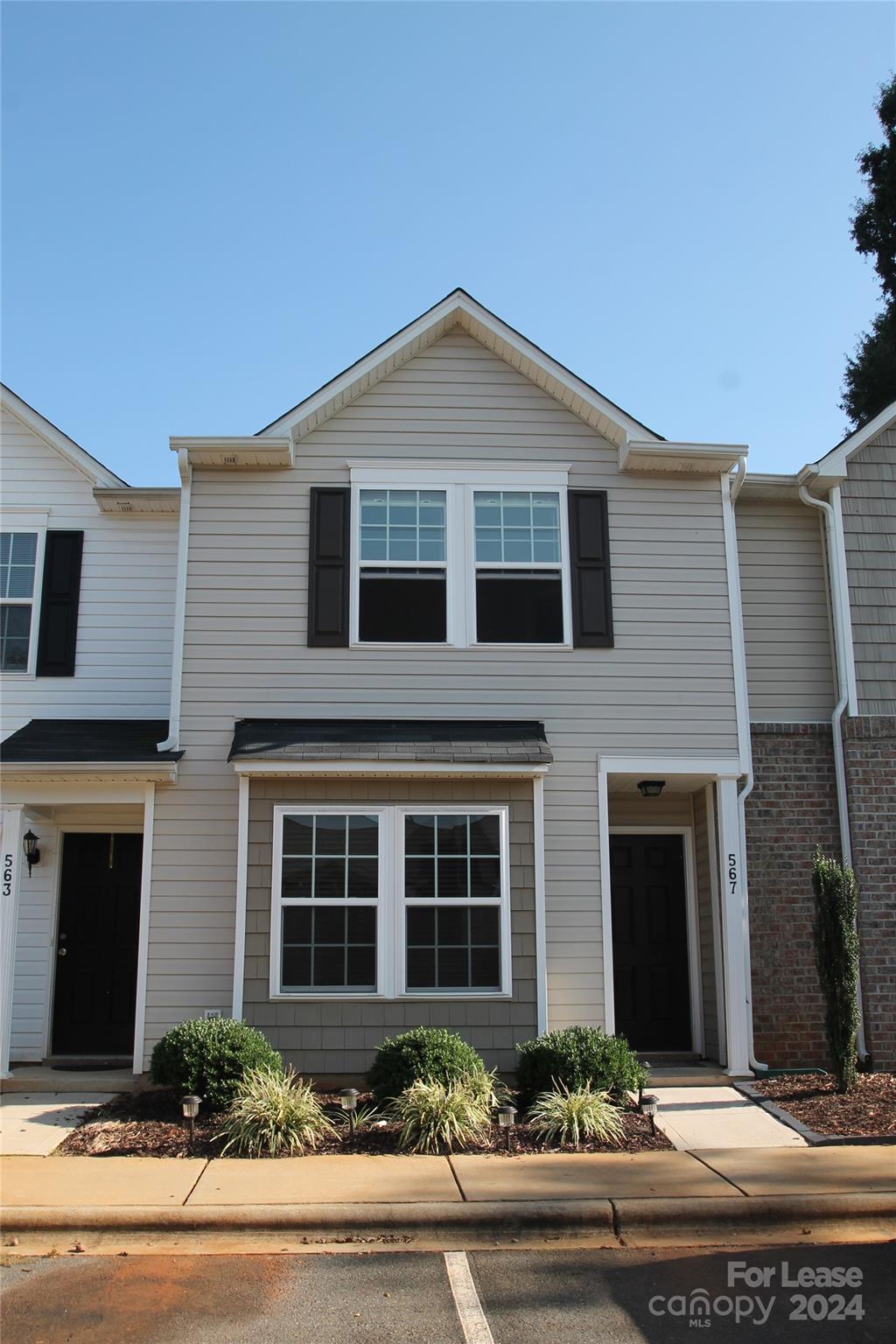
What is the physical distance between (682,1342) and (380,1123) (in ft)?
12.9

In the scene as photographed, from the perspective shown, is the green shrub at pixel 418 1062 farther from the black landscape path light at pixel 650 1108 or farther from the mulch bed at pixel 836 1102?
the mulch bed at pixel 836 1102

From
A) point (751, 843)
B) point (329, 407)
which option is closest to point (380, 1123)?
point (751, 843)

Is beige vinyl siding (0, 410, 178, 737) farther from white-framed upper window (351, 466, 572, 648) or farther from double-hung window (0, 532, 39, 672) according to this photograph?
white-framed upper window (351, 466, 572, 648)

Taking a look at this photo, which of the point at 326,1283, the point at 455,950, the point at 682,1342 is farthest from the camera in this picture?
the point at 455,950

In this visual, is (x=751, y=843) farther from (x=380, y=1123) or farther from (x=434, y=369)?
(x=434, y=369)

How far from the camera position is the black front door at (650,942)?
11766 mm

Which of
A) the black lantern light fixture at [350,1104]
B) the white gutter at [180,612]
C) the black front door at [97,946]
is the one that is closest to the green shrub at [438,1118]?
the black lantern light fixture at [350,1104]

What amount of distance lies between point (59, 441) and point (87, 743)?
3758 millimetres

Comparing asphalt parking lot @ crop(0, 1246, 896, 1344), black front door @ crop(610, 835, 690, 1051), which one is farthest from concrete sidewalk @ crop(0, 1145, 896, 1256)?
black front door @ crop(610, 835, 690, 1051)

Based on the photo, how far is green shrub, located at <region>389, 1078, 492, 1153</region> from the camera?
8.18 m

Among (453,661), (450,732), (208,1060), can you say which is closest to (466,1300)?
(208,1060)

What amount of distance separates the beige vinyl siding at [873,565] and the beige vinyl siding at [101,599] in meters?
7.18

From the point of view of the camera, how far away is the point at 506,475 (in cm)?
1146

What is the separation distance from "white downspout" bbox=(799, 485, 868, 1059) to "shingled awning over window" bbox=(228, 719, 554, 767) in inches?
123
